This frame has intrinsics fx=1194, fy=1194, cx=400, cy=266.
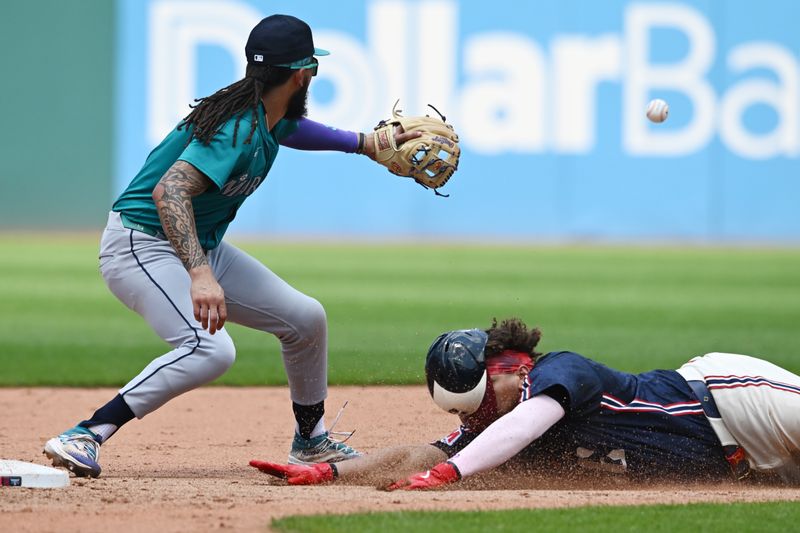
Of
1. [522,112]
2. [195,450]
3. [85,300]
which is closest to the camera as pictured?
[195,450]

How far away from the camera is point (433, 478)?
398 cm

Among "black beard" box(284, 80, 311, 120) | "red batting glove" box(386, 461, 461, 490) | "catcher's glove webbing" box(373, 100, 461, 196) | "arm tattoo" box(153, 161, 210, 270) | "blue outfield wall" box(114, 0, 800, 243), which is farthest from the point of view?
"blue outfield wall" box(114, 0, 800, 243)

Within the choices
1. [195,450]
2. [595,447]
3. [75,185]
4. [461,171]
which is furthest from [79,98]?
[595,447]

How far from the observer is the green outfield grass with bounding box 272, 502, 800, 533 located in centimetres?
329

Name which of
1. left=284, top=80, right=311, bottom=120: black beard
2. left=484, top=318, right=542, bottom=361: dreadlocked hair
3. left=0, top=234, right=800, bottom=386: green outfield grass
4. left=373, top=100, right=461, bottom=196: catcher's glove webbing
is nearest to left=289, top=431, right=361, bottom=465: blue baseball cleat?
left=484, top=318, right=542, bottom=361: dreadlocked hair

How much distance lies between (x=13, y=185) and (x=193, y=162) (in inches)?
693

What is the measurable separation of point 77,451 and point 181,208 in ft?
3.10

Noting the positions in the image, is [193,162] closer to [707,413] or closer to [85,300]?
[707,413]

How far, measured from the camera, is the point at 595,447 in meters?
4.20

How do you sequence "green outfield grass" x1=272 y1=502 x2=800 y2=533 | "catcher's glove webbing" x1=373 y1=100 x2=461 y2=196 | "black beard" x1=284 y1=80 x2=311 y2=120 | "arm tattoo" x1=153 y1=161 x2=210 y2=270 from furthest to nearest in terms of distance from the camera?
"catcher's glove webbing" x1=373 y1=100 x2=461 y2=196 < "black beard" x1=284 y1=80 x2=311 y2=120 < "arm tattoo" x1=153 y1=161 x2=210 y2=270 < "green outfield grass" x1=272 y1=502 x2=800 y2=533

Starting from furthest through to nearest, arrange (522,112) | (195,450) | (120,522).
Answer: (522,112), (195,450), (120,522)

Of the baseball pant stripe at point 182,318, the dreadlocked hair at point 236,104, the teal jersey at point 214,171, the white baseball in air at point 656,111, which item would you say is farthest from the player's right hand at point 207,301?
the white baseball in air at point 656,111

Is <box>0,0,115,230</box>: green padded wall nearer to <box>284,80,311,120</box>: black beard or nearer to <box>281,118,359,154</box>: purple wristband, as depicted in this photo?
<box>281,118,359,154</box>: purple wristband

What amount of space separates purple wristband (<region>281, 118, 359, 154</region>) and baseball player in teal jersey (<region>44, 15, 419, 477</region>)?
0.37 feet
